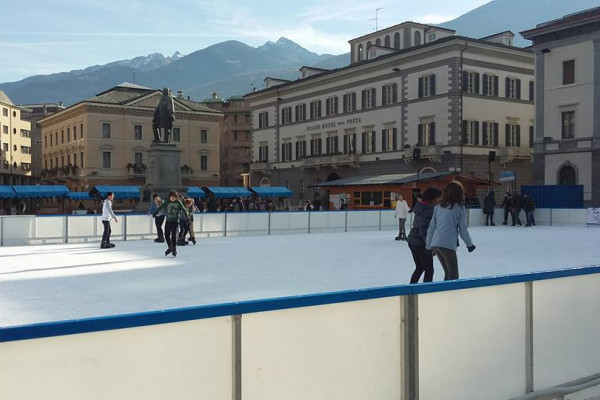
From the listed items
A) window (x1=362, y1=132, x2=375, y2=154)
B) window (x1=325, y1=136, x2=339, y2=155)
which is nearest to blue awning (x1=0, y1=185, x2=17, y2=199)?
window (x1=325, y1=136, x2=339, y2=155)

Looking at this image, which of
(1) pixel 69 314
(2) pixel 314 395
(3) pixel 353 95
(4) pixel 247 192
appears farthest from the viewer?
(3) pixel 353 95

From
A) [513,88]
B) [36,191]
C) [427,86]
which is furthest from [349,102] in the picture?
[36,191]

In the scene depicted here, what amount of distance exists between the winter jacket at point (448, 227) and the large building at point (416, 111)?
3562 centimetres

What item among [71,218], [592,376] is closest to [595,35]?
[71,218]

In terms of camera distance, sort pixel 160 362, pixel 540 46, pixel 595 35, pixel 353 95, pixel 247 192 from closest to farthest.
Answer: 1. pixel 160 362
2. pixel 595 35
3. pixel 540 46
4. pixel 247 192
5. pixel 353 95

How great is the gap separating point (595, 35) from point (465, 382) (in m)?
38.8

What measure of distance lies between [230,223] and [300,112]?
37.4 m

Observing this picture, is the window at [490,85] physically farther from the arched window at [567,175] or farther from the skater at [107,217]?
the skater at [107,217]

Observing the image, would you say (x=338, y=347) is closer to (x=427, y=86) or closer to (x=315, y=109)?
(x=427, y=86)

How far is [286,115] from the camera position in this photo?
205ft

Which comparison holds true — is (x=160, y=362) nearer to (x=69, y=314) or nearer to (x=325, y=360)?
(x=325, y=360)

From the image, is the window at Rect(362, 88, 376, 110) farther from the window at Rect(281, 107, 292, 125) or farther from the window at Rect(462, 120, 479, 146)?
the window at Rect(281, 107, 292, 125)

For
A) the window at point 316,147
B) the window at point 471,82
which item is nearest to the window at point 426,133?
the window at point 471,82

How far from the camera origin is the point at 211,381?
3.42 metres
